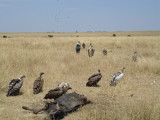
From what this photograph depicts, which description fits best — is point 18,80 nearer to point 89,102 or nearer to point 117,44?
point 89,102

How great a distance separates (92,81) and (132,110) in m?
4.28

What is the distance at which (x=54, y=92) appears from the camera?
350 inches

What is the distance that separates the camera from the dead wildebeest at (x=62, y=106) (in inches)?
283

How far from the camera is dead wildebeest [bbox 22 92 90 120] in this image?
7.19 meters

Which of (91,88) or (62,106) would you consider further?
(91,88)

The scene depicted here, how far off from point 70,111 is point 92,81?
11.6 feet

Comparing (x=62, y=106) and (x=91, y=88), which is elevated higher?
(x=62, y=106)

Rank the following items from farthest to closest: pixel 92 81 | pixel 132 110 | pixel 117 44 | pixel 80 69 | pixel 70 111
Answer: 1. pixel 117 44
2. pixel 80 69
3. pixel 92 81
4. pixel 70 111
5. pixel 132 110

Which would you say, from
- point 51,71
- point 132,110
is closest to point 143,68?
point 51,71

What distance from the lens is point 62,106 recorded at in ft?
24.7

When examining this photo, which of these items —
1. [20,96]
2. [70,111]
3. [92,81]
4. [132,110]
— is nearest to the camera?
[132,110]

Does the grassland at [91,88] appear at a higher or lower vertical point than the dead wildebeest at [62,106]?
lower

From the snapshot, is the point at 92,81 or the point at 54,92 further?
the point at 92,81

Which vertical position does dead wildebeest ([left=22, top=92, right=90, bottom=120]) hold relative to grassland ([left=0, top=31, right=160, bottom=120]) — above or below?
above
